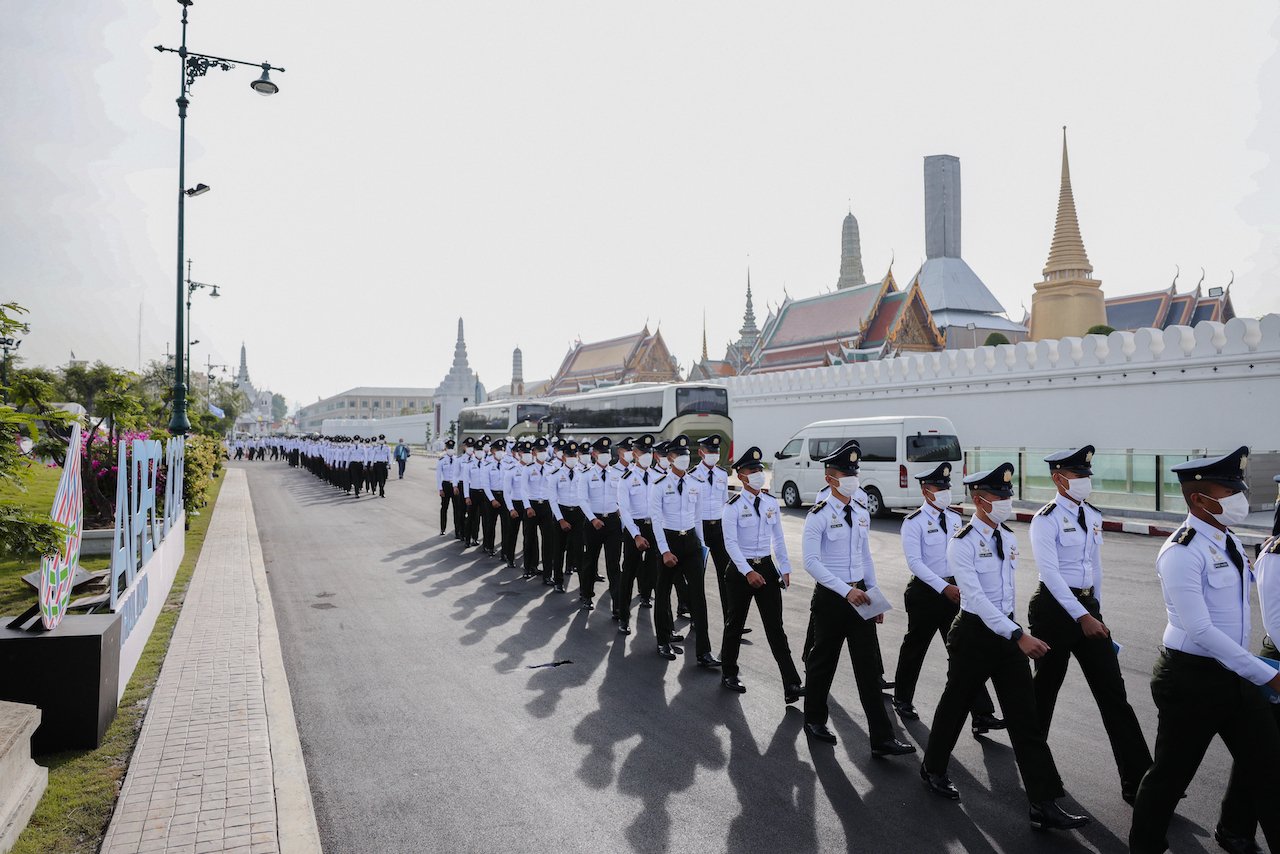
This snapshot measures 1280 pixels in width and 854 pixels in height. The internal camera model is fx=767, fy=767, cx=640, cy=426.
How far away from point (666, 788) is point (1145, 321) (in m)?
50.6

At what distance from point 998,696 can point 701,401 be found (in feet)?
76.8

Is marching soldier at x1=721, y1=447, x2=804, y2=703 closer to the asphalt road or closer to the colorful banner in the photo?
the asphalt road

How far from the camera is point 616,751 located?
461cm

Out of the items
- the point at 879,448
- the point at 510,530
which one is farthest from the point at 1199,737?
the point at 879,448

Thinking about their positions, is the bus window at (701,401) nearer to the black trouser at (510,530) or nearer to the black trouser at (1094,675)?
the black trouser at (510,530)

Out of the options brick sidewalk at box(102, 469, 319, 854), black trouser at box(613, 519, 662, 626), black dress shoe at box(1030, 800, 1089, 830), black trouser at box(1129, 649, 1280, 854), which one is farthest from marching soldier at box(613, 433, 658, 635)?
black trouser at box(1129, 649, 1280, 854)

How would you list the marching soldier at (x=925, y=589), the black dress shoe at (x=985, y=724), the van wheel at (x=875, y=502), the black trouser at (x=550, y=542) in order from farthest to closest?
the van wheel at (x=875, y=502), the black trouser at (x=550, y=542), the marching soldier at (x=925, y=589), the black dress shoe at (x=985, y=724)

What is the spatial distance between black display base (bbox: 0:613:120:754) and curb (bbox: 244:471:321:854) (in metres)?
0.97

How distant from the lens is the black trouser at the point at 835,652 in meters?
4.55

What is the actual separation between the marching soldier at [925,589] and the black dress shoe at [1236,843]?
1.50m

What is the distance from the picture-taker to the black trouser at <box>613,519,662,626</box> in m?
7.59

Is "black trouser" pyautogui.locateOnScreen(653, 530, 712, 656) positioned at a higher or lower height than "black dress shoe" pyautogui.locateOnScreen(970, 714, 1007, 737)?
higher

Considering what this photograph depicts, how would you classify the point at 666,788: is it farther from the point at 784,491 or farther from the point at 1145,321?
the point at 1145,321

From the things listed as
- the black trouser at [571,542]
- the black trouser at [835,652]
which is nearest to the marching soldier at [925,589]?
the black trouser at [835,652]
